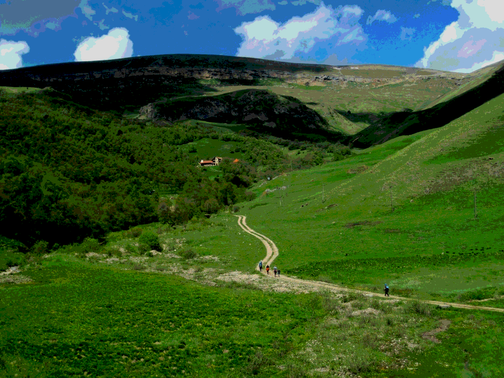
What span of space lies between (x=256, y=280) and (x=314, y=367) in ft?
91.4

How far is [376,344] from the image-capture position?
2808 cm

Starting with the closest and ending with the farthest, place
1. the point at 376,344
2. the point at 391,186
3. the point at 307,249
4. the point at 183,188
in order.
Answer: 1. the point at 376,344
2. the point at 307,249
3. the point at 391,186
4. the point at 183,188

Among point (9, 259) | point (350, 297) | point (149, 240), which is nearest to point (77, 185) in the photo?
point (149, 240)

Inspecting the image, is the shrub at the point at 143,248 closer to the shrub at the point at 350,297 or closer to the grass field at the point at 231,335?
the grass field at the point at 231,335

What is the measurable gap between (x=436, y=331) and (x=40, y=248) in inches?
2989

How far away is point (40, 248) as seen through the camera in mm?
73938

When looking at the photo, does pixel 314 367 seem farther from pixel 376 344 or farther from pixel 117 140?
pixel 117 140

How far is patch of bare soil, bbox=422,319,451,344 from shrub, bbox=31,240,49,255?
71.8 m

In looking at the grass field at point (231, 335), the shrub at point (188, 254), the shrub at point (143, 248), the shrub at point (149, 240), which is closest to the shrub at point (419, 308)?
the grass field at point (231, 335)

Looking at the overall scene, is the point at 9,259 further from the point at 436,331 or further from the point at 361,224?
the point at 361,224

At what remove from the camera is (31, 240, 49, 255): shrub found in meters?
71.9

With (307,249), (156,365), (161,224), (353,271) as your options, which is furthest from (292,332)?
(161,224)

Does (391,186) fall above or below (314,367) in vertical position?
above

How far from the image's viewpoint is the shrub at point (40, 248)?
71.9 metres
